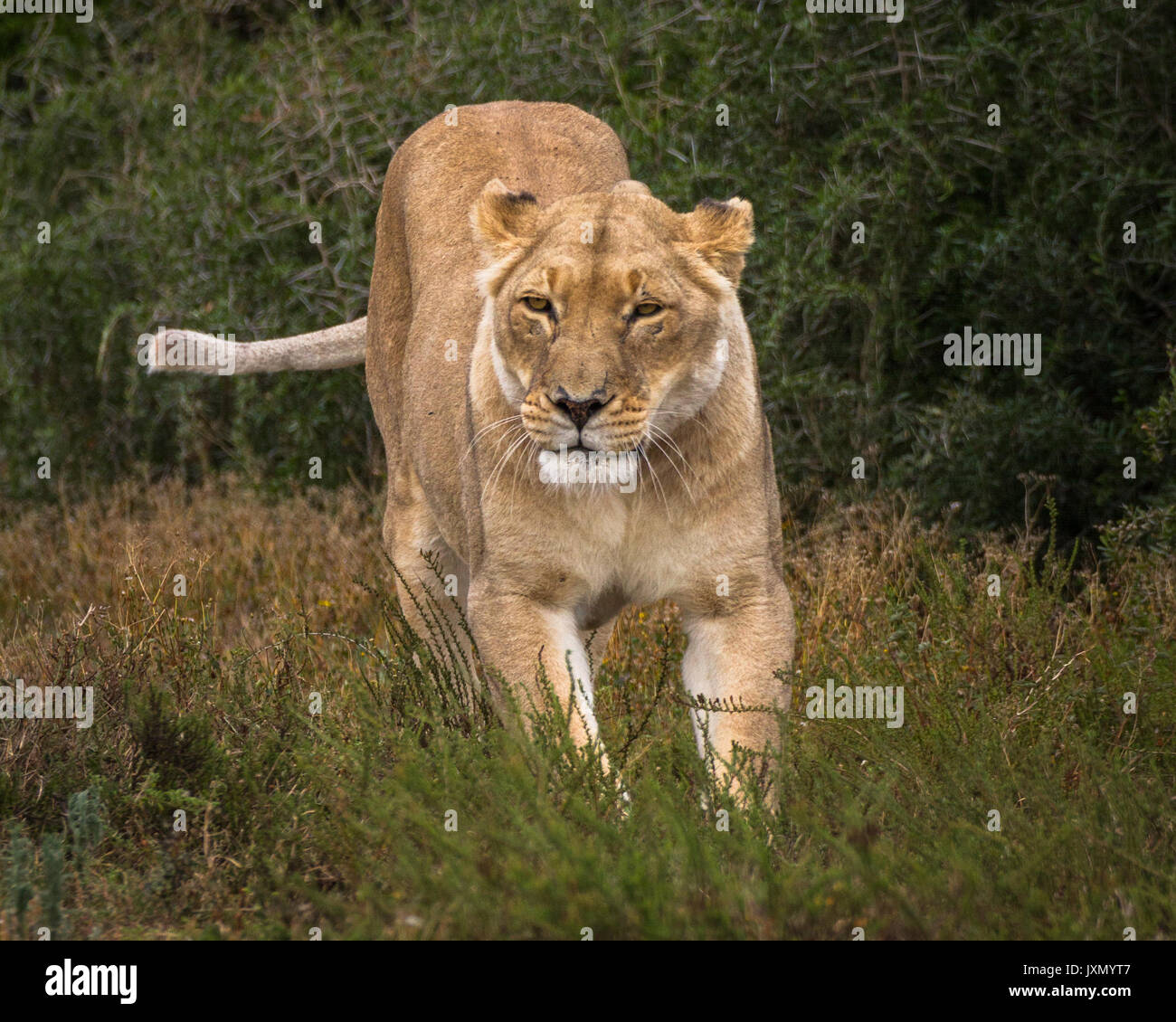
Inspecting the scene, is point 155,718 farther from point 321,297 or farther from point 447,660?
point 321,297

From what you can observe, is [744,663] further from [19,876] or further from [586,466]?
[19,876]

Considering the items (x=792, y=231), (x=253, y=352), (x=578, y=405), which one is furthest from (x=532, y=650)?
(x=792, y=231)

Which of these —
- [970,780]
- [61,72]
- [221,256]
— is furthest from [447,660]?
[61,72]

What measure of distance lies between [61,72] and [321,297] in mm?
4118

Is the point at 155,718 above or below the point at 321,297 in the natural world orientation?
below

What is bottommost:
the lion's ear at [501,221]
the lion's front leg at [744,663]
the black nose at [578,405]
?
the lion's front leg at [744,663]

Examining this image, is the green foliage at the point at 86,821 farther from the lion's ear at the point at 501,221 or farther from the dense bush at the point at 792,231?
the dense bush at the point at 792,231

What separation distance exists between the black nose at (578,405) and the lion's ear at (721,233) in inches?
23.9

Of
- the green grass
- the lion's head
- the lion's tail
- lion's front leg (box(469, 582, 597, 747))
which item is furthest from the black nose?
the lion's tail

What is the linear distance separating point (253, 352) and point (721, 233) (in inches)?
91.8

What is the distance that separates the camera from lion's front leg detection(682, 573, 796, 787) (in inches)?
156

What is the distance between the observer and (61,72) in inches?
428

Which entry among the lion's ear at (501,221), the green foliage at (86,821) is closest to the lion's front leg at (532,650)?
the lion's ear at (501,221)

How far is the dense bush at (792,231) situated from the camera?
6527 millimetres
